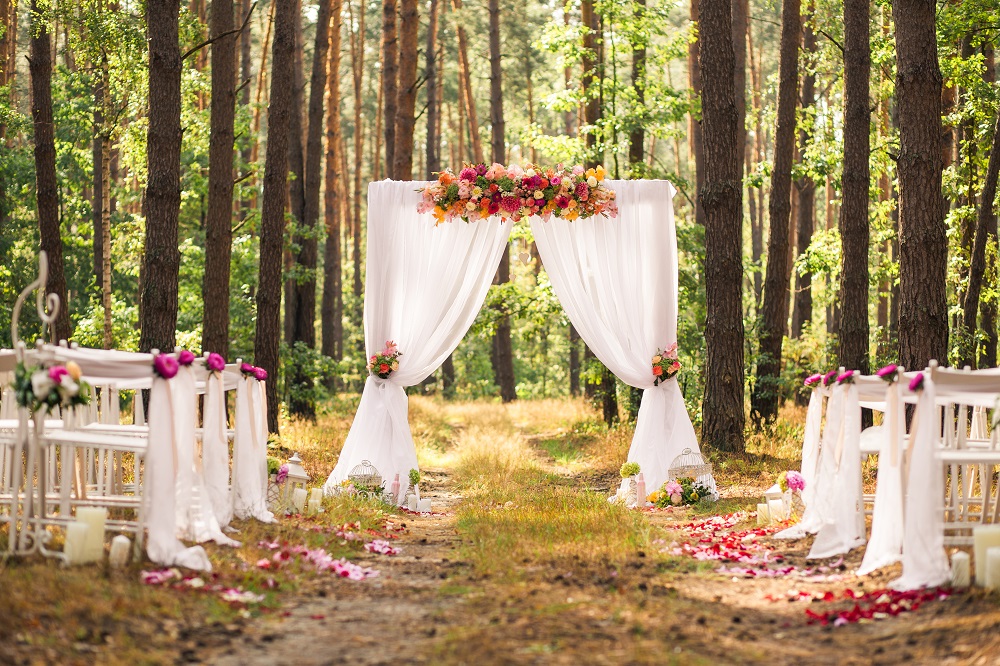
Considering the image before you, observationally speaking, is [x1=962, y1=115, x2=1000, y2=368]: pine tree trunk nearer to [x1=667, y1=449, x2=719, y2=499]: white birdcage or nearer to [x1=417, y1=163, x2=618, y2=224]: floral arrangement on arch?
[x1=667, y1=449, x2=719, y2=499]: white birdcage

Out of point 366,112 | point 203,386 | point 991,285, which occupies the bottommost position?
point 203,386

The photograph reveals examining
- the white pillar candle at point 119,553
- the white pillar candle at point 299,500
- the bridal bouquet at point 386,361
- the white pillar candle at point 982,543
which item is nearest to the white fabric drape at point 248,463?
the white pillar candle at point 299,500

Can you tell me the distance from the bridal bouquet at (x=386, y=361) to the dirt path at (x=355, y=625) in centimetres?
297

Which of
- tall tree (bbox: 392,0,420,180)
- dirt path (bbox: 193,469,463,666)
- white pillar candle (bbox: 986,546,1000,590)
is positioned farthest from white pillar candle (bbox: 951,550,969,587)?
tall tree (bbox: 392,0,420,180)

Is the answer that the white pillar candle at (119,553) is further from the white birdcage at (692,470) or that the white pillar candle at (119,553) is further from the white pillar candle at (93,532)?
the white birdcage at (692,470)

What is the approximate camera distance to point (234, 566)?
5555 mm

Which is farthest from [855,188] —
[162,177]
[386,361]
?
[162,177]

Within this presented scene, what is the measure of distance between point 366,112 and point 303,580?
28.3 m

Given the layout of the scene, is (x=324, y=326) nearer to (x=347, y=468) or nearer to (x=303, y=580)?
(x=347, y=468)

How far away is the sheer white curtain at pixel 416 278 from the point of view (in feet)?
31.4

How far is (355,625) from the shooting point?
4.68 meters

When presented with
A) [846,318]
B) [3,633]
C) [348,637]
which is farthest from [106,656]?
[846,318]

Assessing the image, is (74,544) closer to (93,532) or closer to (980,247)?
(93,532)

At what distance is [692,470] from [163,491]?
5.00 metres
